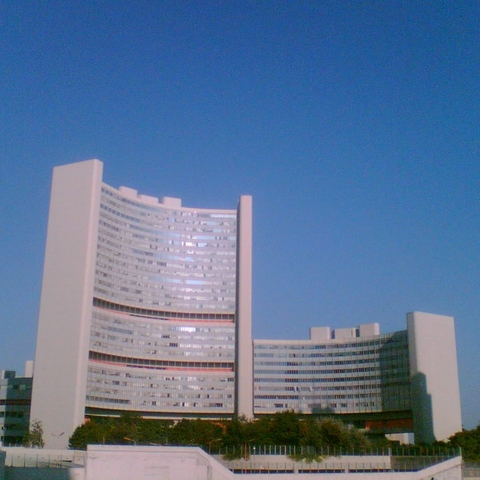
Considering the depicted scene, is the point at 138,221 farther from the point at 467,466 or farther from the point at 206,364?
the point at 467,466

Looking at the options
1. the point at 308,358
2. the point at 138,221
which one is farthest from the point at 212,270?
the point at 308,358

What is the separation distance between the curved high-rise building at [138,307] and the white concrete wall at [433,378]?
121 feet

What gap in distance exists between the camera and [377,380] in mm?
152125

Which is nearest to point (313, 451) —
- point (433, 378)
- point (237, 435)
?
point (237, 435)

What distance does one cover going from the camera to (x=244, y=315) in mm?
150500

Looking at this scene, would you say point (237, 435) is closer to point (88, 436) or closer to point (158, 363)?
point (88, 436)

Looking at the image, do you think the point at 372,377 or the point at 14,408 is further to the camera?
the point at 372,377

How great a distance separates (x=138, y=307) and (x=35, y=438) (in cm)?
3925

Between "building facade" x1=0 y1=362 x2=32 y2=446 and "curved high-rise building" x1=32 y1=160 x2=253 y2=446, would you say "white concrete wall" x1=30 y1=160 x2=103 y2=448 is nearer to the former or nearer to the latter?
"curved high-rise building" x1=32 y1=160 x2=253 y2=446

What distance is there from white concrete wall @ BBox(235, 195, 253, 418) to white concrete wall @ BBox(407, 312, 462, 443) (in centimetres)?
3626

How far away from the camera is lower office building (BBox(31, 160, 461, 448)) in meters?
131

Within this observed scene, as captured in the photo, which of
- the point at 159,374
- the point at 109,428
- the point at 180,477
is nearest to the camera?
the point at 180,477

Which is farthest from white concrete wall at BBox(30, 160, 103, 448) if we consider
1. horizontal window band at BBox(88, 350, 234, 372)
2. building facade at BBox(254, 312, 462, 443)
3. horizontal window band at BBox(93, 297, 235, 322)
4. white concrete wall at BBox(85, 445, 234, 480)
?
white concrete wall at BBox(85, 445, 234, 480)

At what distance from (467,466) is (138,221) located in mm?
89551
